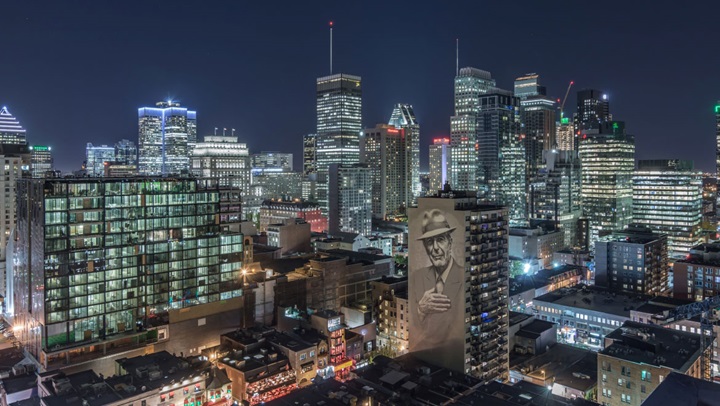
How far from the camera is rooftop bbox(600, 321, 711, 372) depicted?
183 ft

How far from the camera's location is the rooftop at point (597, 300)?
92.9 metres

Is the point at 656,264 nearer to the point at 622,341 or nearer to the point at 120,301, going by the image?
the point at 622,341

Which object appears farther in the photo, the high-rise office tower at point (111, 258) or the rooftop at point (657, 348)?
the high-rise office tower at point (111, 258)

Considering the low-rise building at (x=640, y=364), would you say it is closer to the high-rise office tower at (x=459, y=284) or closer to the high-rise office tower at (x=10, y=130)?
the high-rise office tower at (x=459, y=284)

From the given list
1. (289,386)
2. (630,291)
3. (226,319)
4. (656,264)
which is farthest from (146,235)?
(656,264)

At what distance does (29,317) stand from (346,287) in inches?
2029

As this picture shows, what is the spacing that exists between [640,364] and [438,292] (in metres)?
24.7

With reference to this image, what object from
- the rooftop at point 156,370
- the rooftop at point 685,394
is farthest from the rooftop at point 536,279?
the rooftop at point 685,394

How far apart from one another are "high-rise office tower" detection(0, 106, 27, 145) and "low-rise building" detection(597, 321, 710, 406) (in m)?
168

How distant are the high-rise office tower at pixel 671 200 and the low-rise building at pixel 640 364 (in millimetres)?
129303

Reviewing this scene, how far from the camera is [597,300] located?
323 ft

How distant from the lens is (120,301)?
67750 millimetres

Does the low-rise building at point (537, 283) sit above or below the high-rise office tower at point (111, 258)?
below

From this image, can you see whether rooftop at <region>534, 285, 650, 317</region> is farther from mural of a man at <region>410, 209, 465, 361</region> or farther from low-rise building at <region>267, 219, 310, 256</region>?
low-rise building at <region>267, 219, 310, 256</region>
